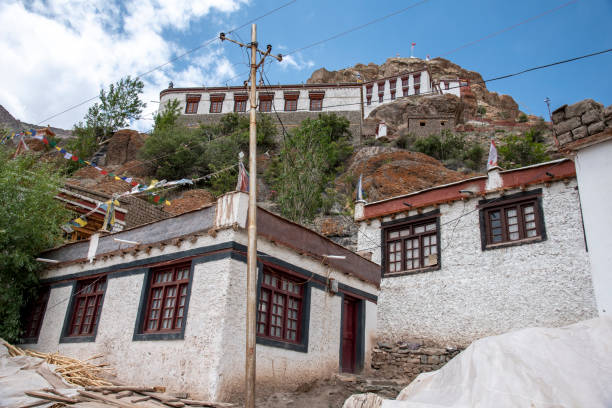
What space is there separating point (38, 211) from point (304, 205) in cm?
1226

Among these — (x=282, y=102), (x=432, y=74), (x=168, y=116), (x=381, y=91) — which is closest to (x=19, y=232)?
(x=168, y=116)

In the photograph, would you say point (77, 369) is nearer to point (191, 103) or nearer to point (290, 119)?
point (290, 119)

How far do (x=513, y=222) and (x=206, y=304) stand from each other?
9.87 metres

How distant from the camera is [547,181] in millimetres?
14570

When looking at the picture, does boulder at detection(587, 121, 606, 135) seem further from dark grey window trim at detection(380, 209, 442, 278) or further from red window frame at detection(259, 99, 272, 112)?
red window frame at detection(259, 99, 272, 112)

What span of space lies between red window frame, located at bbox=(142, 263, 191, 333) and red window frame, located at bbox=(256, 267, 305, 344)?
1909 mm

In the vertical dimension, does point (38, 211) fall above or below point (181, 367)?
above

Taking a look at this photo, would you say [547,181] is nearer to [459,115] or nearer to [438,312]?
[438,312]

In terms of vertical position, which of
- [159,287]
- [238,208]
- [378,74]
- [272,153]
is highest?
[378,74]

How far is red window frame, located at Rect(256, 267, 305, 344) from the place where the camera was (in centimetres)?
1216

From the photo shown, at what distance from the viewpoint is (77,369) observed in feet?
39.1

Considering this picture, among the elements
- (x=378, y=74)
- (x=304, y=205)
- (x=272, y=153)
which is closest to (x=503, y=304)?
(x=304, y=205)

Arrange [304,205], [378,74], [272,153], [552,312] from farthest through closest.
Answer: [378,74] < [272,153] < [304,205] < [552,312]

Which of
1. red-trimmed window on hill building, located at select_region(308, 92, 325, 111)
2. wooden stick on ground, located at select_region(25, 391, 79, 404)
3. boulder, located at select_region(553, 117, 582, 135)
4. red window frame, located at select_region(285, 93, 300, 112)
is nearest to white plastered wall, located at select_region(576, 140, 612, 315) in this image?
boulder, located at select_region(553, 117, 582, 135)
